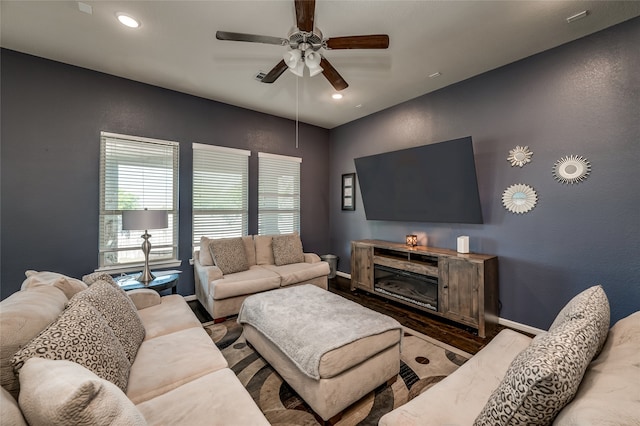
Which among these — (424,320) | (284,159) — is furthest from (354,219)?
(424,320)

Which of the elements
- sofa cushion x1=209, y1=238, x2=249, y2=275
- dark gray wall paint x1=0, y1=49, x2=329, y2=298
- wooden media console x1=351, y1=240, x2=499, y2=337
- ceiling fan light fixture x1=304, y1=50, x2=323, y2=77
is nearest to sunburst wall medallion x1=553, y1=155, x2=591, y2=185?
wooden media console x1=351, y1=240, x2=499, y2=337

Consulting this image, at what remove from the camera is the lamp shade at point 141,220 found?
2904 millimetres

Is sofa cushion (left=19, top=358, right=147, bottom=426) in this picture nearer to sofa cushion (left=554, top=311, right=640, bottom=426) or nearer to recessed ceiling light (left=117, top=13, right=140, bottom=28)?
sofa cushion (left=554, top=311, right=640, bottom=426)

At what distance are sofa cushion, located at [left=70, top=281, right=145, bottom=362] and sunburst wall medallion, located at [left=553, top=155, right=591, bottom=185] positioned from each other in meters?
3.91

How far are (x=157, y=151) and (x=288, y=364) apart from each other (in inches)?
131

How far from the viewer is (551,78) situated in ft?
8.73

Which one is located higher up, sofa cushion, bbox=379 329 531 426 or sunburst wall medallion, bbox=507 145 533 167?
sunburst wall medallion, bbox=507 145 533 167

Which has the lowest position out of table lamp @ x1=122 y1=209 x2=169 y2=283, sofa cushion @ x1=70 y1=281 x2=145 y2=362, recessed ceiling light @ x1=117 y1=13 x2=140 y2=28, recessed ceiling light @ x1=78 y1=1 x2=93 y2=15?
sofa cushion @ x1=70 y1=281 x2=145 y2=362

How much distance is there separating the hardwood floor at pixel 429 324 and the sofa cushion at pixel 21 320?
303 cm

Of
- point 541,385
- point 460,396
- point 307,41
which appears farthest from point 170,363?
point 307,41

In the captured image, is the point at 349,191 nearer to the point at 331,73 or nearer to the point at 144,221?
the point at 331,73

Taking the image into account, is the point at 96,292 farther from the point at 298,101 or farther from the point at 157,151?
the point at 298,101

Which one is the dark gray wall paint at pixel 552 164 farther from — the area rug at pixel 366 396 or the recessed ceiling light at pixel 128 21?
the recessed ceiling light at pixel 128 21

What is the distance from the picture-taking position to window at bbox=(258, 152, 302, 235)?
456 cm
